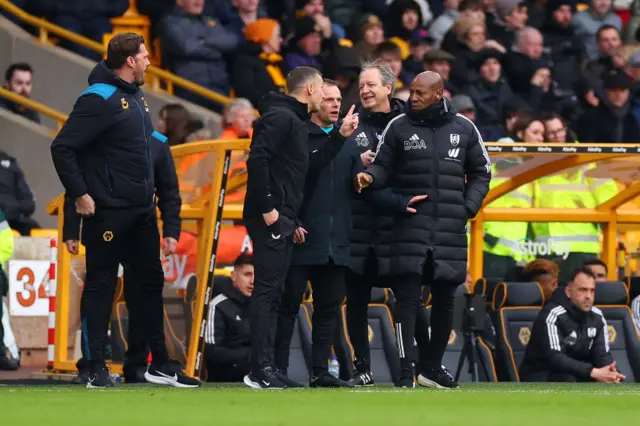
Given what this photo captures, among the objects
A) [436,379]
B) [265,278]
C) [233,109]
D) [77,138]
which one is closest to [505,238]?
[233,109]

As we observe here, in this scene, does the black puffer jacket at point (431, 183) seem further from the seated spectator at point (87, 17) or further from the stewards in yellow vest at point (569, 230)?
the seated spectator at point (87, 17)

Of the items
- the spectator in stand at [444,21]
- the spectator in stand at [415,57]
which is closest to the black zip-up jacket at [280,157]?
the spectator in stand at [415,57]

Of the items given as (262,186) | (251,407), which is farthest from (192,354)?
(251,407)

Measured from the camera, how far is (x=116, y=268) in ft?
40.8

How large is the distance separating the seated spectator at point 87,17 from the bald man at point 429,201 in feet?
28.7

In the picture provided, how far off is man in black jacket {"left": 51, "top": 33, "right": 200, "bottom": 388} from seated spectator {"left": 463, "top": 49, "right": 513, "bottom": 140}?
900cm

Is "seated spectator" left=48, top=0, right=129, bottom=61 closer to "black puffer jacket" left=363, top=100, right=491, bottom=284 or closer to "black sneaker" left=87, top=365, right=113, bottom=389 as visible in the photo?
"black puffer jacket" left=363, top=100, right=491, bottom=284

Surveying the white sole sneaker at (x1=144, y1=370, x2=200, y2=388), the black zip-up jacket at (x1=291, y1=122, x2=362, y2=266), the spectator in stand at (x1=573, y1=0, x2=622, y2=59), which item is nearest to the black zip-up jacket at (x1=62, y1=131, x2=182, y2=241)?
the black zip-up jacket at (x1=291, y1=122, x2=362, y2=266)

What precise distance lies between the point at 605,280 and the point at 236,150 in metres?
4.10

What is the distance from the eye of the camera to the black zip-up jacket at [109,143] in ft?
40.0

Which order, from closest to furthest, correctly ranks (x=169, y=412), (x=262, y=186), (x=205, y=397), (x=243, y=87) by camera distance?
(x=169, y=412) → (x=205, y=397) → (x=262, y=186) → (x=243, y=87)

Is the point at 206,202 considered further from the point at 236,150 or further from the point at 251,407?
the point at 251,407

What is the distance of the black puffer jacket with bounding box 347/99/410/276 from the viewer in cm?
1287

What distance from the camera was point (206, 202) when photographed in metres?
14.9
